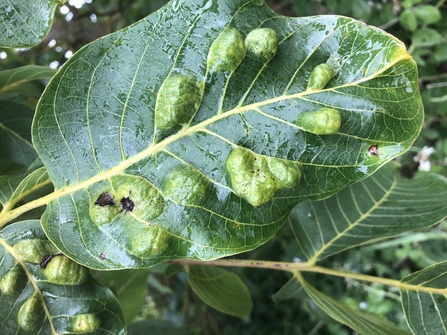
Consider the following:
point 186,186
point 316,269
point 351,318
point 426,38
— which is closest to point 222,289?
point 316,269

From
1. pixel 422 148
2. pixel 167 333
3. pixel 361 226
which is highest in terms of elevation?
pixel 361 226

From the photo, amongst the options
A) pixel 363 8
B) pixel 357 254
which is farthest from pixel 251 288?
pixel 363 8

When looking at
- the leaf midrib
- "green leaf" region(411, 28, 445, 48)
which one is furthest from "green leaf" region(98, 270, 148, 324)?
"green leaf" region(411, 28, 445, 48)

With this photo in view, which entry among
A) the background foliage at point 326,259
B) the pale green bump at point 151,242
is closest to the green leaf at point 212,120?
the pale green bump at point 151,242

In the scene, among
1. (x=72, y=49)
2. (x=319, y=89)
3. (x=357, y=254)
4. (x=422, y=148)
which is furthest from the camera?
(x=357, y=254)

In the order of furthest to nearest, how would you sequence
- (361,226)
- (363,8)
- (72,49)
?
(72,49)
(363,8)
(361,226)

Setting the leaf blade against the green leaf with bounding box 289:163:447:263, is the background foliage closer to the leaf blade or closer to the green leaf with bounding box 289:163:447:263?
the green leaf with bounding box 289:163:447:263

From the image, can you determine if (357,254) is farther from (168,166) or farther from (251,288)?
(168,166)

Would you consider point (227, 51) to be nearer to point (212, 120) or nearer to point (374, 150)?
point (212, 120)
